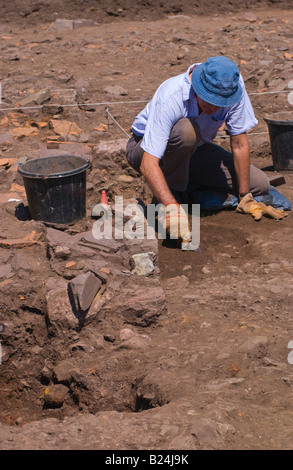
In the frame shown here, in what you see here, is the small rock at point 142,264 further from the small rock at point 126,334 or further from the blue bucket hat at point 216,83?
the blue bucket hat at point 216,83

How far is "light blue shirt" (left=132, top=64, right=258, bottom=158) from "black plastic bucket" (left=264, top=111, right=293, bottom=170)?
51.1 inches

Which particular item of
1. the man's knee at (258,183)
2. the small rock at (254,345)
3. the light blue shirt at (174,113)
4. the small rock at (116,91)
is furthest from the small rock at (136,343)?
the small rock at (116,91)

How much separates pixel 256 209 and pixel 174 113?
3.82 ft

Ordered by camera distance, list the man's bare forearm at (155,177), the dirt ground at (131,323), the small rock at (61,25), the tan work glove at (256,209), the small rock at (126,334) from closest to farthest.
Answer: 1. the dirt ground at (131,323)
2. the small rock at (126,334)
3. the man's bare forearm at (155,177)
4. the tan work glove at (256,209)
5. the small rock at (61,25)

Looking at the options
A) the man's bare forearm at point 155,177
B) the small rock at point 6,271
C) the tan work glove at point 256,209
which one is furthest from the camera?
the tan work glove at point 256,209

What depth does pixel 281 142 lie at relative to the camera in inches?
236

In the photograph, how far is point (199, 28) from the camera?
11.6 m

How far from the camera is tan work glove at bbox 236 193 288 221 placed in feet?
16.6

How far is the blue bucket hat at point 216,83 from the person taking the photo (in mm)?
4234

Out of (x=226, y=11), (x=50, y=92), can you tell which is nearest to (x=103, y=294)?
(x=50, y=92)

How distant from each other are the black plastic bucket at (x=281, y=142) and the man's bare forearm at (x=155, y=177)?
199cm
